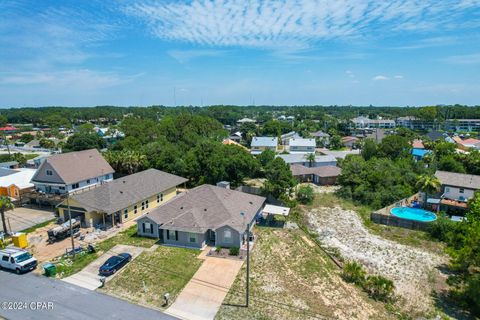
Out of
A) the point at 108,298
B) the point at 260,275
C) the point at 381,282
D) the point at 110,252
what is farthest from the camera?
the point at 110,252

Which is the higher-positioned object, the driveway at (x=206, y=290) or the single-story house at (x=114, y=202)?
the single-story house at (x=114, y=202)

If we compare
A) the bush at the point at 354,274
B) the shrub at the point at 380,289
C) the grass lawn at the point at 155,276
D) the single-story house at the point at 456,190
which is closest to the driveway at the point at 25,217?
the grass lawn at the point at 155,276

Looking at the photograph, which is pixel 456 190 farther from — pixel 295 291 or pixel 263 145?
pixel 263 145

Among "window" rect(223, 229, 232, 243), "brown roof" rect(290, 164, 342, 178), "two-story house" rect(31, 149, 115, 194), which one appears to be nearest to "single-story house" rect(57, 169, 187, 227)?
"two-story house" rect(31, 149, 115, 194)

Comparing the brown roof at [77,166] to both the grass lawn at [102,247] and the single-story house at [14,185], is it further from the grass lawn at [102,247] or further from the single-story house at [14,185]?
the grass lawn at [102,247]

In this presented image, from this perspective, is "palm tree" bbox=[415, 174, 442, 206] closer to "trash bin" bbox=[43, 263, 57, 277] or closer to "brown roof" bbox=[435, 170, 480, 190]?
"brown roof" bbox=[435, 170, 480, 190]

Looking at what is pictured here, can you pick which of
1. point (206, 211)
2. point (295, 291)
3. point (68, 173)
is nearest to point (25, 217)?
point (68, 173)

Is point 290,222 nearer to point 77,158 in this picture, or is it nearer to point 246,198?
point 246,198

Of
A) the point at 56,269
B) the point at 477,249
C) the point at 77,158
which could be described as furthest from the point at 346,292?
the point at 77,158
